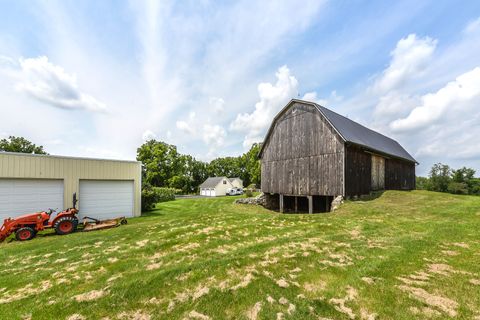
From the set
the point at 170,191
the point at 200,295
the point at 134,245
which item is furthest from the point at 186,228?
the point at 170,191

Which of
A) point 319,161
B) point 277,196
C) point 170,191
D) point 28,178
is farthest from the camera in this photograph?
point 170,191

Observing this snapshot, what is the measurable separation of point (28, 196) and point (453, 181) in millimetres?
56954

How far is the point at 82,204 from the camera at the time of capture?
1180cm

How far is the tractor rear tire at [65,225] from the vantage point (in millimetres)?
9141

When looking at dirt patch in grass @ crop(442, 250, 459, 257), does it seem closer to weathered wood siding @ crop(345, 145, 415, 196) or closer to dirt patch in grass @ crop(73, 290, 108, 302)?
dirt patch in grass @ crop(73, 290, 108, 302)

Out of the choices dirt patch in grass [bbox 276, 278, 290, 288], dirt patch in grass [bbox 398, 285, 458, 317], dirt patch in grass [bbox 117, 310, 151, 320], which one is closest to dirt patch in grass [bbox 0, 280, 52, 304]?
dirt patch in grass [bbox 117, 310, 151, 320]

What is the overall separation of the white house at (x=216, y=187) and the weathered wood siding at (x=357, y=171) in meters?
34.7

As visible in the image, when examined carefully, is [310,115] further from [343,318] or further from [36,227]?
[36,227]

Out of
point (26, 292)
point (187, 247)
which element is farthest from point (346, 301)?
point (26, 292)

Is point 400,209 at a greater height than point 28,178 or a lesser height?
lesser

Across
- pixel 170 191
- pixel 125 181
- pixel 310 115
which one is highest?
pixel 310 115

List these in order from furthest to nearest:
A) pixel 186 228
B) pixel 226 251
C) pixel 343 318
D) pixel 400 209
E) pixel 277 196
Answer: pixel 277 196 → pixel 400 209 → pixel 186 228 → pixel 226 251 → pixel 343 318

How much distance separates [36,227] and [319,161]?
15.5 meters

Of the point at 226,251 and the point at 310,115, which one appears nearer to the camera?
the point at 226,251
